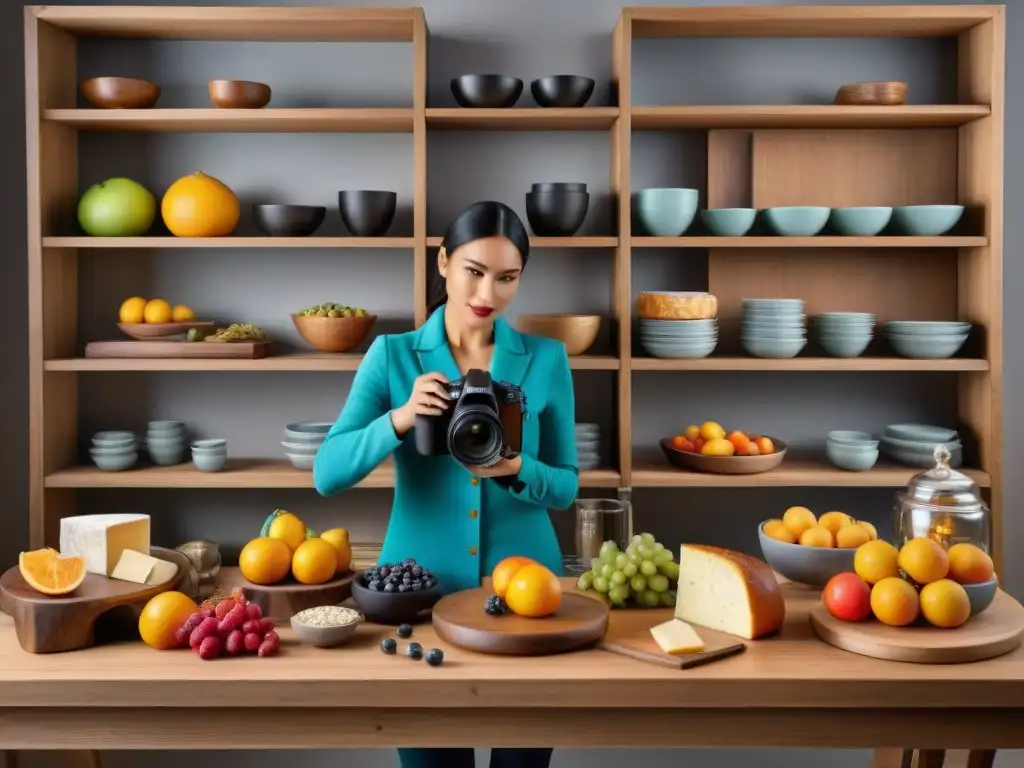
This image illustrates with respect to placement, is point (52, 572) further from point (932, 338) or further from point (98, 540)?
point (932, 338)

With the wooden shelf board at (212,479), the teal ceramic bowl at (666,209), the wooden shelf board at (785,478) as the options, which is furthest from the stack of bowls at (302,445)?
the teal ceramic bowl at (666,209)

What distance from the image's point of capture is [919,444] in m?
3.31

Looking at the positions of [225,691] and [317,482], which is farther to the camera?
[317,482]

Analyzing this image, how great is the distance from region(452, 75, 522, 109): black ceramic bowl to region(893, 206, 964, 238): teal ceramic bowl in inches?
49.8

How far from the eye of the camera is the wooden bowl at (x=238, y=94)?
315 centimetres

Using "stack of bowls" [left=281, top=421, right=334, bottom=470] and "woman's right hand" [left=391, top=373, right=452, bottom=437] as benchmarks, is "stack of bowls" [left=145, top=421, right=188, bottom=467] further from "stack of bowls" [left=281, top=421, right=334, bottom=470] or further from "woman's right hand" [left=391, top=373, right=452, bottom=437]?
"woman's right hand" [left=391, top=373, right=452, bottom=437]

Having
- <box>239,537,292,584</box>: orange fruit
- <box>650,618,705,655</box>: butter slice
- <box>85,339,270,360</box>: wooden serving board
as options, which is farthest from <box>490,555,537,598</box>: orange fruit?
<box>85,339,270,360</box>: wooden serving board

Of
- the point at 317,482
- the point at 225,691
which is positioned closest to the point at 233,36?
the point at 317,482

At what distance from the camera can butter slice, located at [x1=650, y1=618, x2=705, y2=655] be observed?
5.62ft

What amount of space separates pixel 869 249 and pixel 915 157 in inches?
13.1

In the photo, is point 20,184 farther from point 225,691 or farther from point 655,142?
point 225,691

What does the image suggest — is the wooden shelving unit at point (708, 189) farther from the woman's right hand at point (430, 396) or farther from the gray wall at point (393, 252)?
the woman's right hand at point (430, 396)

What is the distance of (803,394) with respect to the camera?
3574mm

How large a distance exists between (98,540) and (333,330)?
147 cm
